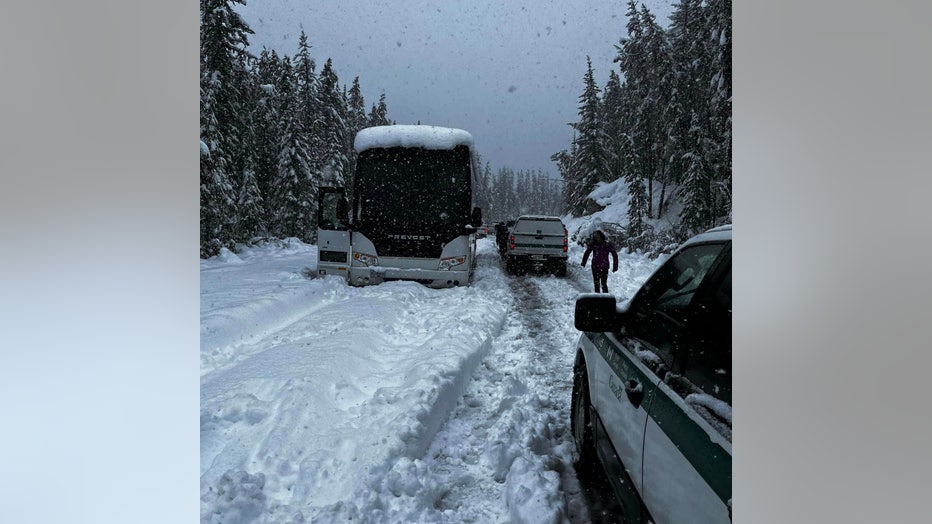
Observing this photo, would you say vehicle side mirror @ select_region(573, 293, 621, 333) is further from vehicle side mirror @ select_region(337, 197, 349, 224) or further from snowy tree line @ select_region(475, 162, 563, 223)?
snowy tree line @ select_region(475, 162, 563, 223)

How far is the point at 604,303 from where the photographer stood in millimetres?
2266

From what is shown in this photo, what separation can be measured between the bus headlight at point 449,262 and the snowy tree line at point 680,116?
3028 mm

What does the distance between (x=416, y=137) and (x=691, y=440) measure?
851 cm

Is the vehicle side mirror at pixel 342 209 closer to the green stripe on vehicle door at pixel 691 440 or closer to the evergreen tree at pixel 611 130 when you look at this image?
the evergreen tree at pixel 611 130

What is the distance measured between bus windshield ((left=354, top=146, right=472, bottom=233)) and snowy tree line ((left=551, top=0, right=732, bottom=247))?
2961 millimetres

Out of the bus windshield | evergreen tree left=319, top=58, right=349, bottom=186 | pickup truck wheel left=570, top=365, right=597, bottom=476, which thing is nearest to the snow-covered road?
pickup truck wheel left=570, top=365, right=597, bottom=476

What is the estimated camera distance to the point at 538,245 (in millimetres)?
13711

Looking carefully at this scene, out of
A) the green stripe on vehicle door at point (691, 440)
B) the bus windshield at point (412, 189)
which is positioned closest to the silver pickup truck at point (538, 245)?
the bus windshield at point (412, 189)

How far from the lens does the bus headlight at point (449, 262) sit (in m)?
9.74

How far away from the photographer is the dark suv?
137 centimetres
